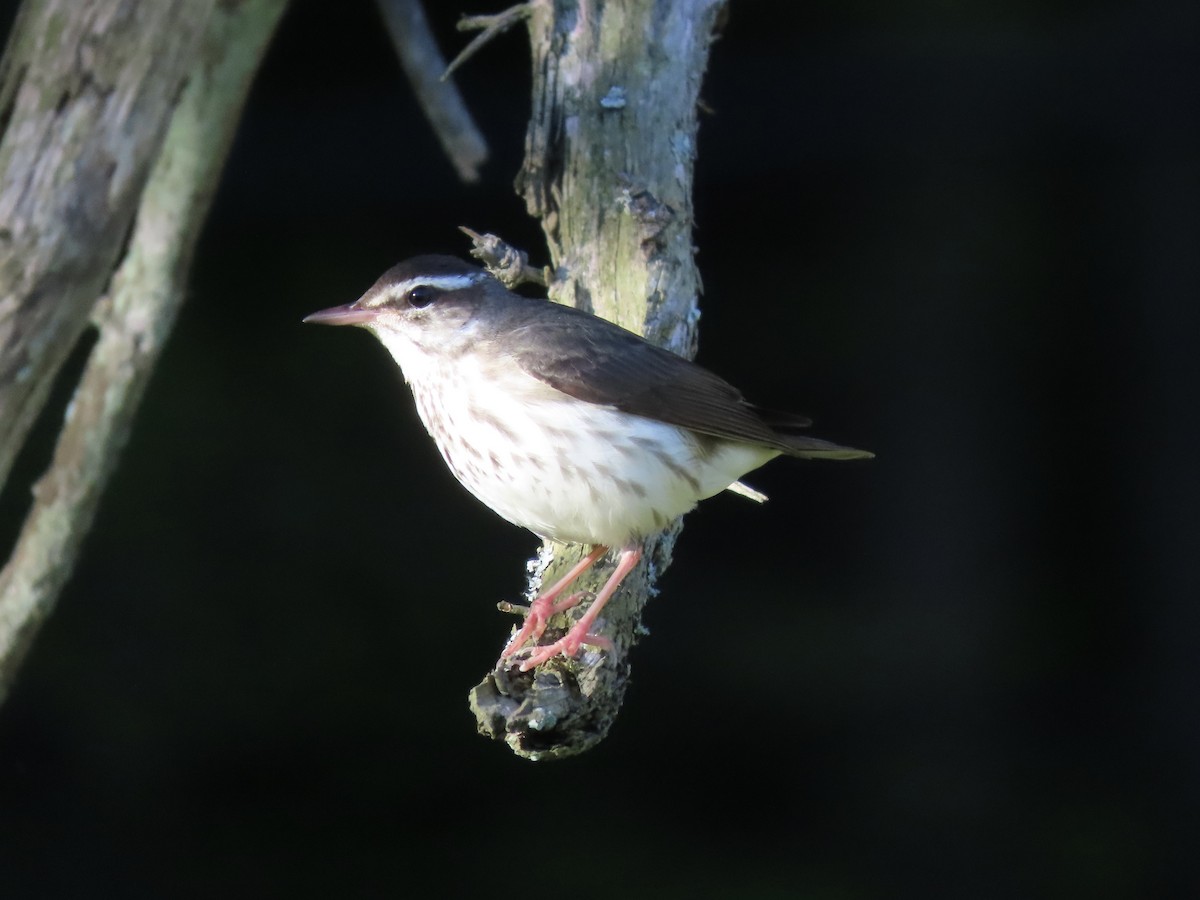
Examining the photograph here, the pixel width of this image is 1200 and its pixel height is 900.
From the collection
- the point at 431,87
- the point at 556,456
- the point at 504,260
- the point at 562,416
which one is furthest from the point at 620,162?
the point at 431,87

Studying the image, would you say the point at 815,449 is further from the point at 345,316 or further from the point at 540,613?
the point at 345,316

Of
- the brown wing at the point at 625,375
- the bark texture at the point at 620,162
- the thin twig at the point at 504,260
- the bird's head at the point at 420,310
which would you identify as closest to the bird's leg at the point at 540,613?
the bark texture at the point at 620,162

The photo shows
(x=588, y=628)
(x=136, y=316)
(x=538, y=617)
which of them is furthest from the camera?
(x=136, y=316)

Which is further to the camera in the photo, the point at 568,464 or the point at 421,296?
the point at 421,296

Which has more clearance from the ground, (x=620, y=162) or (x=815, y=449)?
(x=620, y=162)

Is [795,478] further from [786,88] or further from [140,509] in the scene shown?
[140,509]

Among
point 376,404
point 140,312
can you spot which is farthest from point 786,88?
point 140,312

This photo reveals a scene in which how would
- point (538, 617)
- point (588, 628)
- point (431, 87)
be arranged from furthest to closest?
point (431, 87) < point (538, 617) < point (588, 628)
